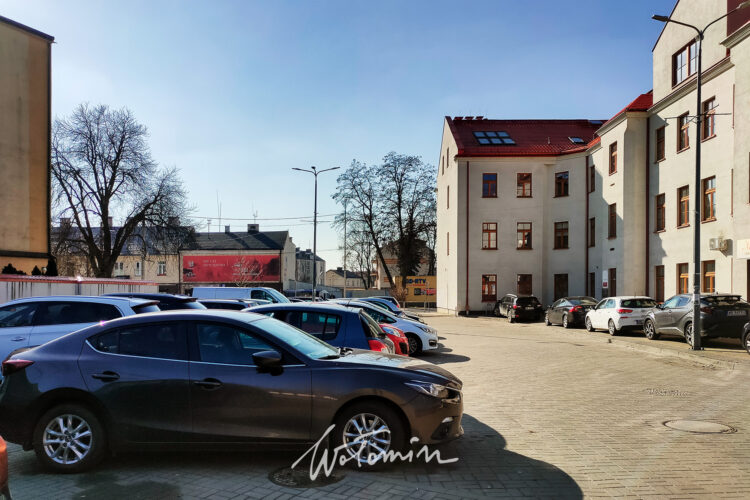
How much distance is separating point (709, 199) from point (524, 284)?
56.7 feet

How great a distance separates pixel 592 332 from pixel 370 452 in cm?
2061

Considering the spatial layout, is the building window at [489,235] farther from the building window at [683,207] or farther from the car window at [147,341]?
the car window at [147,341]

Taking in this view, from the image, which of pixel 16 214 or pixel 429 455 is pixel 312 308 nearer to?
pixel 429 455

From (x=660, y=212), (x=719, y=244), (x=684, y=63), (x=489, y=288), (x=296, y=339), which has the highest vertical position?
(x=684, y=63)

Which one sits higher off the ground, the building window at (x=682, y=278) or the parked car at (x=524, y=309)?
the building window at (x=682, y=278)

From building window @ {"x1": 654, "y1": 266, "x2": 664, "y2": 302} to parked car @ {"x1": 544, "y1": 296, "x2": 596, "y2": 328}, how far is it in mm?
2888

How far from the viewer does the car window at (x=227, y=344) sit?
5352 millimetres

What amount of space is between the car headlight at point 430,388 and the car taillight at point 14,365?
3612 millimetres

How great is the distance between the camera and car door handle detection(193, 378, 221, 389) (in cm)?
520

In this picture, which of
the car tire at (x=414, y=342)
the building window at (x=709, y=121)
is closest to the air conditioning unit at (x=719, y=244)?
the building window at (x=709, y=121)

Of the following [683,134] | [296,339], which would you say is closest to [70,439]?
[296,339]

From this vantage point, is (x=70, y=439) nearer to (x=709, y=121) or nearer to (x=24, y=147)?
(x=709, y=121)

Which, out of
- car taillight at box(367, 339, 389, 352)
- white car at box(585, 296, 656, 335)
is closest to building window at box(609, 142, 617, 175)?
white car at box(585, 296, 656, 335)

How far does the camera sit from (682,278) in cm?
2423
